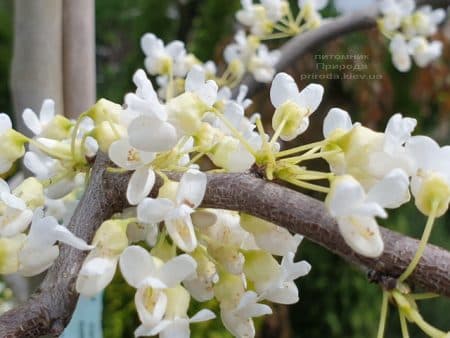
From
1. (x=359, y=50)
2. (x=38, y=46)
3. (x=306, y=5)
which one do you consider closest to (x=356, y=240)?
(x=38, y=46)

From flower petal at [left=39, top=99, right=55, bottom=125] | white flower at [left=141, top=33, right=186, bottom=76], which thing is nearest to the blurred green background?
white flower at [left=141, top=33, right=186, bottom=76]

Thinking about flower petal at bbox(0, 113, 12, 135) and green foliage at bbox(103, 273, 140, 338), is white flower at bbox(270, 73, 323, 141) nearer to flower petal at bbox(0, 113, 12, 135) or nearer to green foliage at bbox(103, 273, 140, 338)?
flower petal at bbox(0, 113, 12, 135)

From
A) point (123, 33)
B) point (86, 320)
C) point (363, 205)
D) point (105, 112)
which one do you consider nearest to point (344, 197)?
point (363, 205)

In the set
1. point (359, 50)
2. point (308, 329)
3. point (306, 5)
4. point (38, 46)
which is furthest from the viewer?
point (308, 329)

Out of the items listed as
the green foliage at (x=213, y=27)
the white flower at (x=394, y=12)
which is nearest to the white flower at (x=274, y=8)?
the white flower at (x=394, y=12)

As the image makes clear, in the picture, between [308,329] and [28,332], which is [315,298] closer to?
[308,329]

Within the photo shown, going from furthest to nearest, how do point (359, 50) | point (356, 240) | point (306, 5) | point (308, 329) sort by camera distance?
point (308, 329), point (359, 50), point (306, 5), point (356, 240)

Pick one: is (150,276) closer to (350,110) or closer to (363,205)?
(363,205)

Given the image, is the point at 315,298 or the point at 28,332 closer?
the point at 28,332
